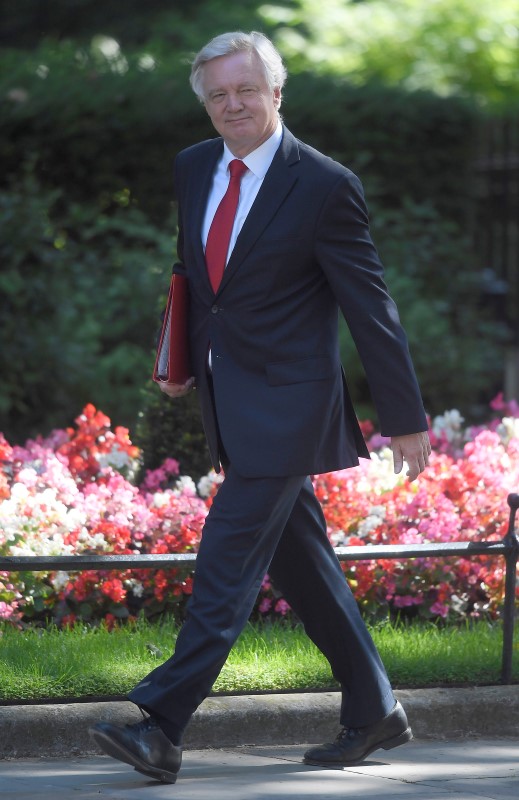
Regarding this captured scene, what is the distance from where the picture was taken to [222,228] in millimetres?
3854

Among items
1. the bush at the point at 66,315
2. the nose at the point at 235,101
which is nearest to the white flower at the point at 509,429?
the bush at the point at 66,315

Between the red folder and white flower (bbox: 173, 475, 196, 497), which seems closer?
the red folder

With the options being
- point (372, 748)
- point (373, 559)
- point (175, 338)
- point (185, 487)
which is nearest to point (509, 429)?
point (185, 487)

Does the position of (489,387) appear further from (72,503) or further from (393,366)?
(393,366)

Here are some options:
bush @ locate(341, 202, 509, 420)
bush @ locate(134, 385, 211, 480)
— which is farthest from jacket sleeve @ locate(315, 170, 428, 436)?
bush @ locate(341, 202, 509, 420)

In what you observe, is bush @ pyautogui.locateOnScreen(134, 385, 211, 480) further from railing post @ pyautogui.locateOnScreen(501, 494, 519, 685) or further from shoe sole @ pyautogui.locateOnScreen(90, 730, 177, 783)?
shoe sole @ pyautogui.locateOnScreen(90, 730, 177, 783)

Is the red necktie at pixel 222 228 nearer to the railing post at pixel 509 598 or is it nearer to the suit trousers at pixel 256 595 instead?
the suit trousers at pixel 256 595

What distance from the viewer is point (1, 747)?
4090mm

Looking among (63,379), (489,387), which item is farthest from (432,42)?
(63,379)

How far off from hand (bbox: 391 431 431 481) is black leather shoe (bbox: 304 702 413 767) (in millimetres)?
682

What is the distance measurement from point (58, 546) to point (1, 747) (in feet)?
3.97

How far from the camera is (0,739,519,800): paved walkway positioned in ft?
12.1

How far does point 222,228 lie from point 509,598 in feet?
5.38

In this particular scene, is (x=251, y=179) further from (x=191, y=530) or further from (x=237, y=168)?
(x=191, y=530)
